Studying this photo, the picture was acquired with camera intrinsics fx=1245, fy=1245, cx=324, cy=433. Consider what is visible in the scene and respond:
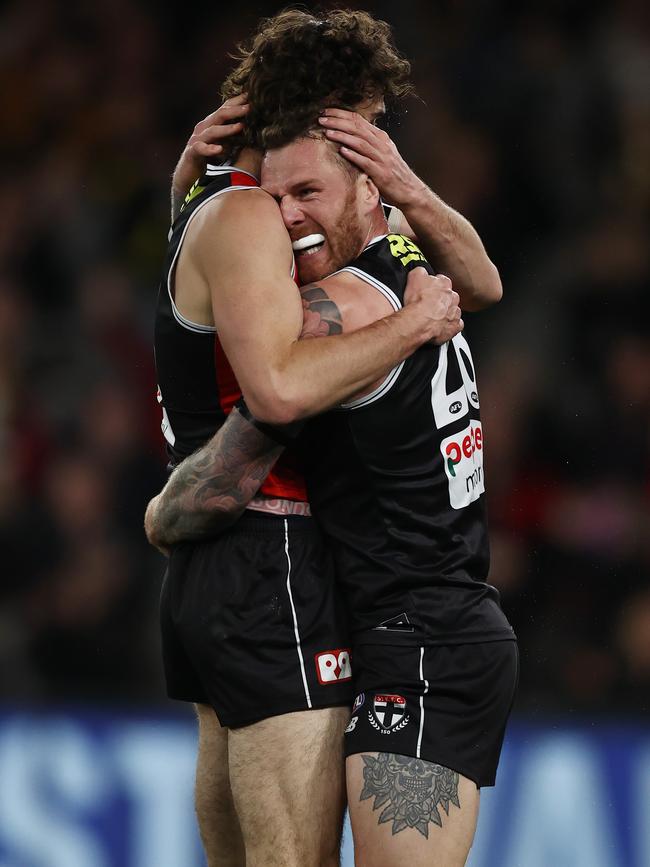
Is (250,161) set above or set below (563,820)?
above

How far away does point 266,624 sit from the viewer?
8.95 feet

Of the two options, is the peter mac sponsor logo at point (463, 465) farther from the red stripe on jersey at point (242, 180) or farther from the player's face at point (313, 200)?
the red stripe on jersey at point (242, 180)

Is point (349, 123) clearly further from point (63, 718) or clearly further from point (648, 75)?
point (648, 75)

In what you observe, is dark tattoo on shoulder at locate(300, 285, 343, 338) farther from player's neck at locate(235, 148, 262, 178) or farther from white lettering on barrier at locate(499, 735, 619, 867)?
white lettering on barrier at locate(499, 735, 619, 867)

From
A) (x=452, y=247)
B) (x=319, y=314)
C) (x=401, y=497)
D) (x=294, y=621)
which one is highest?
(x=452, y=247)

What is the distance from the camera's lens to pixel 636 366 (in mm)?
5480

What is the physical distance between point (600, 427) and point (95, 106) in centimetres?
325

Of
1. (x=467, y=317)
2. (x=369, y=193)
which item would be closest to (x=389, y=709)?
(x=369, y=193)

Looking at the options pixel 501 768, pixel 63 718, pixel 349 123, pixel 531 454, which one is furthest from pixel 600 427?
pixel 349 123

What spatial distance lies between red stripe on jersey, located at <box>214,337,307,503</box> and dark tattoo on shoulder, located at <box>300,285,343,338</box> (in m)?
0.22

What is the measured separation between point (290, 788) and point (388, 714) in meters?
0.26

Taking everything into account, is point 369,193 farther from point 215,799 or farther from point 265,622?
point 215,799

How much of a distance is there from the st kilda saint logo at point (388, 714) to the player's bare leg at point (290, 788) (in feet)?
0.39

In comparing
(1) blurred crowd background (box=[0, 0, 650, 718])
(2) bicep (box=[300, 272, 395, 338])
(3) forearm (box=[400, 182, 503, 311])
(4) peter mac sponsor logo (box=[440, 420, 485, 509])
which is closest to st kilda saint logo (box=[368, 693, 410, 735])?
(4) peter mac sponsor logo (box=[440, 420, 485, 509])
